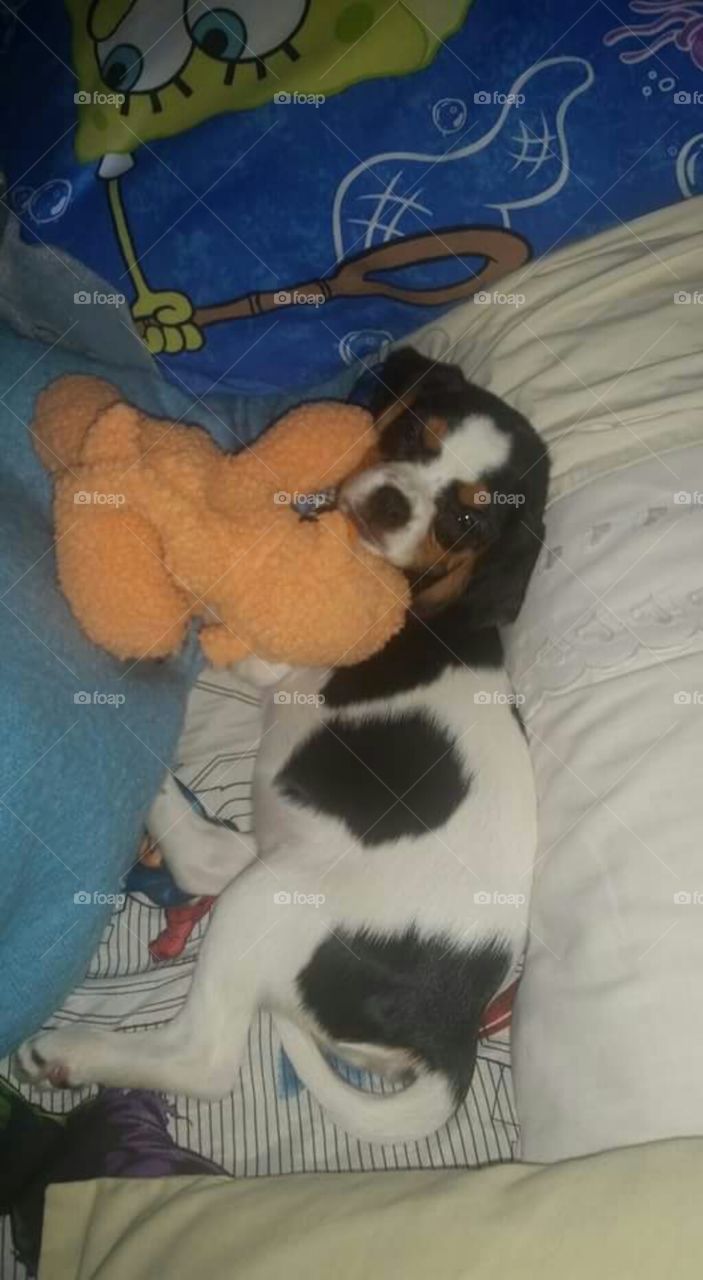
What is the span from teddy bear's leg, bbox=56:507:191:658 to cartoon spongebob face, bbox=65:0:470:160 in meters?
0.83

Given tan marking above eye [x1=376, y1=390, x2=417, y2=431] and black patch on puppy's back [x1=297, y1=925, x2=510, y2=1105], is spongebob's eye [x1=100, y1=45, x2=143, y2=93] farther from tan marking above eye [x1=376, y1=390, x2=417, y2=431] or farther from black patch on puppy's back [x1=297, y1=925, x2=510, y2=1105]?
Answer: black patch on puppy's back [x1=297, y1=925, x2=510, y2=1105]

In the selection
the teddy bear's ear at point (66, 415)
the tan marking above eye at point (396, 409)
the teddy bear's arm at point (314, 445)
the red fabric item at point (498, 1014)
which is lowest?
the red fabric item at point (498, 1014)

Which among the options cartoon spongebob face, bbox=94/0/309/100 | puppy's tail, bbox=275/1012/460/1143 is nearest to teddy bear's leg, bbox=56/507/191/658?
puppy's tail, bbox=275/1012/460/1143

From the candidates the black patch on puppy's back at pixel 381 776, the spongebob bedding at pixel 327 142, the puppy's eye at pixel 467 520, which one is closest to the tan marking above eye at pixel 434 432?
the puppy's eye at pixel 467 520

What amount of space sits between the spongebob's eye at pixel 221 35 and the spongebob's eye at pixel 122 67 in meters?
0.12

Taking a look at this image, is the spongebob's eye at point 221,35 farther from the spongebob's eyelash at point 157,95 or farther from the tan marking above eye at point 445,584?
the tan marking above eye at point 445,584

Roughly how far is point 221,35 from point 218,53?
0.10 feet

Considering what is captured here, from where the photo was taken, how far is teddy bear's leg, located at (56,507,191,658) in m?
A: 1.47

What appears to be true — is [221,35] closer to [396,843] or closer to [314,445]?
[314,445]

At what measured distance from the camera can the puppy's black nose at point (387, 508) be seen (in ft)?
5.72

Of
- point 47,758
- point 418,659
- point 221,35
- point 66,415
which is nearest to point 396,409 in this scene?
point 418,659

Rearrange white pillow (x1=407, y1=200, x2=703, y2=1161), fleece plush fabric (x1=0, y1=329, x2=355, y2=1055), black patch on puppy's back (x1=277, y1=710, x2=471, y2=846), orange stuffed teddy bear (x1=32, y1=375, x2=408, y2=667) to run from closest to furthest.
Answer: white pillow (x1=407, y1=200, x2=703, y2=1161), orange stuffed teddy bear (x1=32, y1=375, x2=408, y2=667), fleece plush fabric (x1=0, y1=329, x2=355, y2=1055), black patch on puppy's back (x1=277, y1=710, x2=471, y2=846)

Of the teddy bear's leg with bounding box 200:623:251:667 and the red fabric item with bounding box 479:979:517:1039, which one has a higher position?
the teddy bear's leg with bounding box 200:623:251:667

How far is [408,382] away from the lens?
1.97 m
